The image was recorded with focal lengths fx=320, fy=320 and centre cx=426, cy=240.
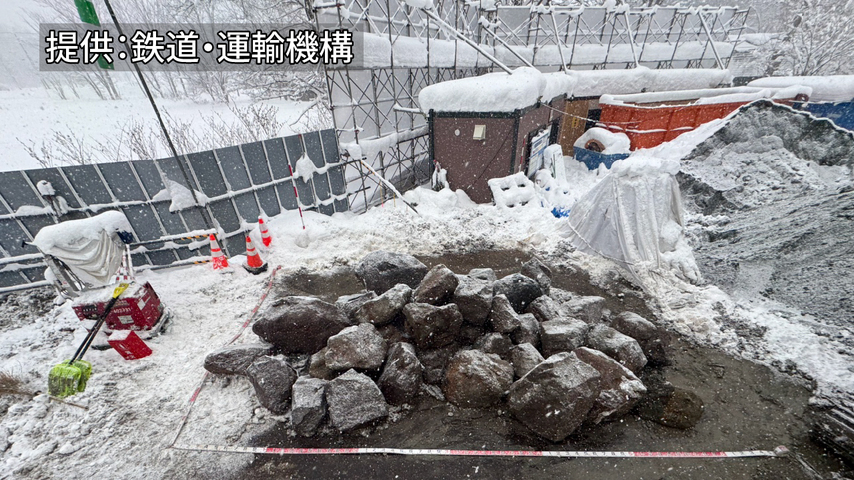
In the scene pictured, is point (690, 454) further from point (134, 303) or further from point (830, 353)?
point (134, 303)

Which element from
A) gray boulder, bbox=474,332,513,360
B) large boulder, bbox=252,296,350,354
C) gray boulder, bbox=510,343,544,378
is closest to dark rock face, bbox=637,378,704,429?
gray boulder, bbox=510,343,544,378

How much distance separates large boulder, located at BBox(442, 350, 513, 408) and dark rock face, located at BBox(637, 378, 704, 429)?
1.64 meters

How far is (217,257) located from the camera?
249 inches

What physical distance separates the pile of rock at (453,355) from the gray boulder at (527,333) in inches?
0.5

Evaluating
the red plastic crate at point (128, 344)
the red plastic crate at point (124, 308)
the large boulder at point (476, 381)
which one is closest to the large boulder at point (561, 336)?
the large boulder at point (476, 381)

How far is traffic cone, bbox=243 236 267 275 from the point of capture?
6.28 metres

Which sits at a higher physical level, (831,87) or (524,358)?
(831,87)

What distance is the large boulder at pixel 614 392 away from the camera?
139 inches

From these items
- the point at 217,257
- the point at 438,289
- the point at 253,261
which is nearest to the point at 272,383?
the point at 438,289

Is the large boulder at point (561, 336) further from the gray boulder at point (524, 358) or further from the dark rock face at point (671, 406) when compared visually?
the dark rock face at point (671, 406)

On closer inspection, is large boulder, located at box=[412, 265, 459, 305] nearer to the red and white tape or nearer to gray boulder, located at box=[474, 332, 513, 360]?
gray boulder, located at box=[474, 332, 513, 360]

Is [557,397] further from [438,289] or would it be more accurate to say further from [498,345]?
[438,289]

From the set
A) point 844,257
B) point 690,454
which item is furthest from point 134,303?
point 844,257

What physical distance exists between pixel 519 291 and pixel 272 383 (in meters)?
3.52
